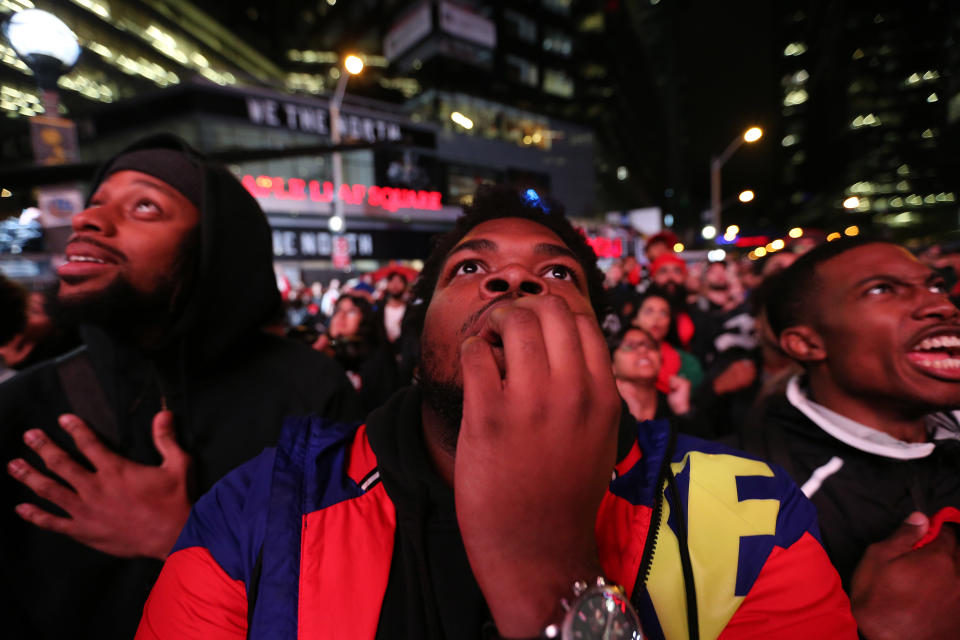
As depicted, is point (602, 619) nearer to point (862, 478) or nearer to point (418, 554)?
point (418, 554)

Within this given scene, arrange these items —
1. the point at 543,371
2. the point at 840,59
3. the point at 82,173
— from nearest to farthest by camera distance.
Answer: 1. the point at 543,371
2. the point at 82,173
3. the point at 840,59

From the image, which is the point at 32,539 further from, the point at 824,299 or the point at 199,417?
the point at 824,299

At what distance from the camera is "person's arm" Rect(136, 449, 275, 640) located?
1170 mm

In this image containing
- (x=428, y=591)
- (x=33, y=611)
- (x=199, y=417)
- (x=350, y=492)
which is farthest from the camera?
(x=199, y=417)

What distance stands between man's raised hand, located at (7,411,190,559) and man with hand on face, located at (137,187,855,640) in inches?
12.3

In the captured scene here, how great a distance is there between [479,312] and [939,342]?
199 centimetres

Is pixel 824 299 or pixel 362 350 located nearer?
pixel 824 299

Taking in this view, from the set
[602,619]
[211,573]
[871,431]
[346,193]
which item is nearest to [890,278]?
[871,431]

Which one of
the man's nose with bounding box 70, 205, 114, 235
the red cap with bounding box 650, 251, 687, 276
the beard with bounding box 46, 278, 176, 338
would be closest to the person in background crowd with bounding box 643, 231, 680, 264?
the red cap with bounding box 650, 251, 687, 276

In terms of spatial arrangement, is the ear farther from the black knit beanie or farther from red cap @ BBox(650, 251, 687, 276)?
red cap @ BBox(650, 251, 687, 276)

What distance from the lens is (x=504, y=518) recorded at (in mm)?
825

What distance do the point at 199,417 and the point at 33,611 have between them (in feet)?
2.78

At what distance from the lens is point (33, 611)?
1.56 meters

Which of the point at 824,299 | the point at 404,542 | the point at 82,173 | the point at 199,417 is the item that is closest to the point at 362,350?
the point at 82,173
